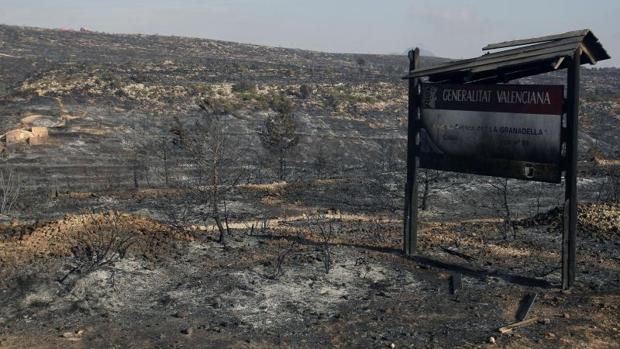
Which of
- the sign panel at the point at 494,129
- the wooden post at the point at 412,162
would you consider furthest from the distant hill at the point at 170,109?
the sign panel at the point at 494,129

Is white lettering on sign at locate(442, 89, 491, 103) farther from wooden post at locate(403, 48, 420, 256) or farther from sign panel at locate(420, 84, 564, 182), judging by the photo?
wooden post at locate(403, 48, 420, 256)

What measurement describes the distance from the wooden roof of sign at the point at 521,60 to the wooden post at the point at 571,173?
26 centimetres

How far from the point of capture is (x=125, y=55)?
83312 mm

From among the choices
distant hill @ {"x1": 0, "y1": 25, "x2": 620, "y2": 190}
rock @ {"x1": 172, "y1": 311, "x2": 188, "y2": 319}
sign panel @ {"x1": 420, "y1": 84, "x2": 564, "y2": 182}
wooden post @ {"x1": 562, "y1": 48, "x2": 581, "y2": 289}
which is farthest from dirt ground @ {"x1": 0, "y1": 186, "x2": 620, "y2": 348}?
distant hill @ {"x1": 0, "y1": 25, "x2": 620, "y2": 190}

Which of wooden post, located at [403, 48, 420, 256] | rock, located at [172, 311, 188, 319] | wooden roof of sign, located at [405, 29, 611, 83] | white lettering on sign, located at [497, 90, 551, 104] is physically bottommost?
rock, located at [172, 311, 188, 319]

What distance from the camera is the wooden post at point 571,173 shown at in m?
9.38

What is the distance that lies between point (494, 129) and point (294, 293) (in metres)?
4.50

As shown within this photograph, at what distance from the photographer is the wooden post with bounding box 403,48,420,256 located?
11734 mm

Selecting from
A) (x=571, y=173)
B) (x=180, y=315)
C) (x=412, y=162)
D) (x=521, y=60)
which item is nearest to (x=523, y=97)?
(x=521, y=60)

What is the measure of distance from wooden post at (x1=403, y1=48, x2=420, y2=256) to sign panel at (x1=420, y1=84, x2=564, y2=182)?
0.15 meters

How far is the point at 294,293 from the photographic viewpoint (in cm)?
980

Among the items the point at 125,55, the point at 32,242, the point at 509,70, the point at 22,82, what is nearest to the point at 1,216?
the point at 32,242

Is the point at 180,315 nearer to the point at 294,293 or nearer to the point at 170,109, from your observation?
the point at 294,293

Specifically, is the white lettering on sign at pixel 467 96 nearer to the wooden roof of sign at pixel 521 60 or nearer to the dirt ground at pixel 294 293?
the wooden roof of sign at pixel 521 60
